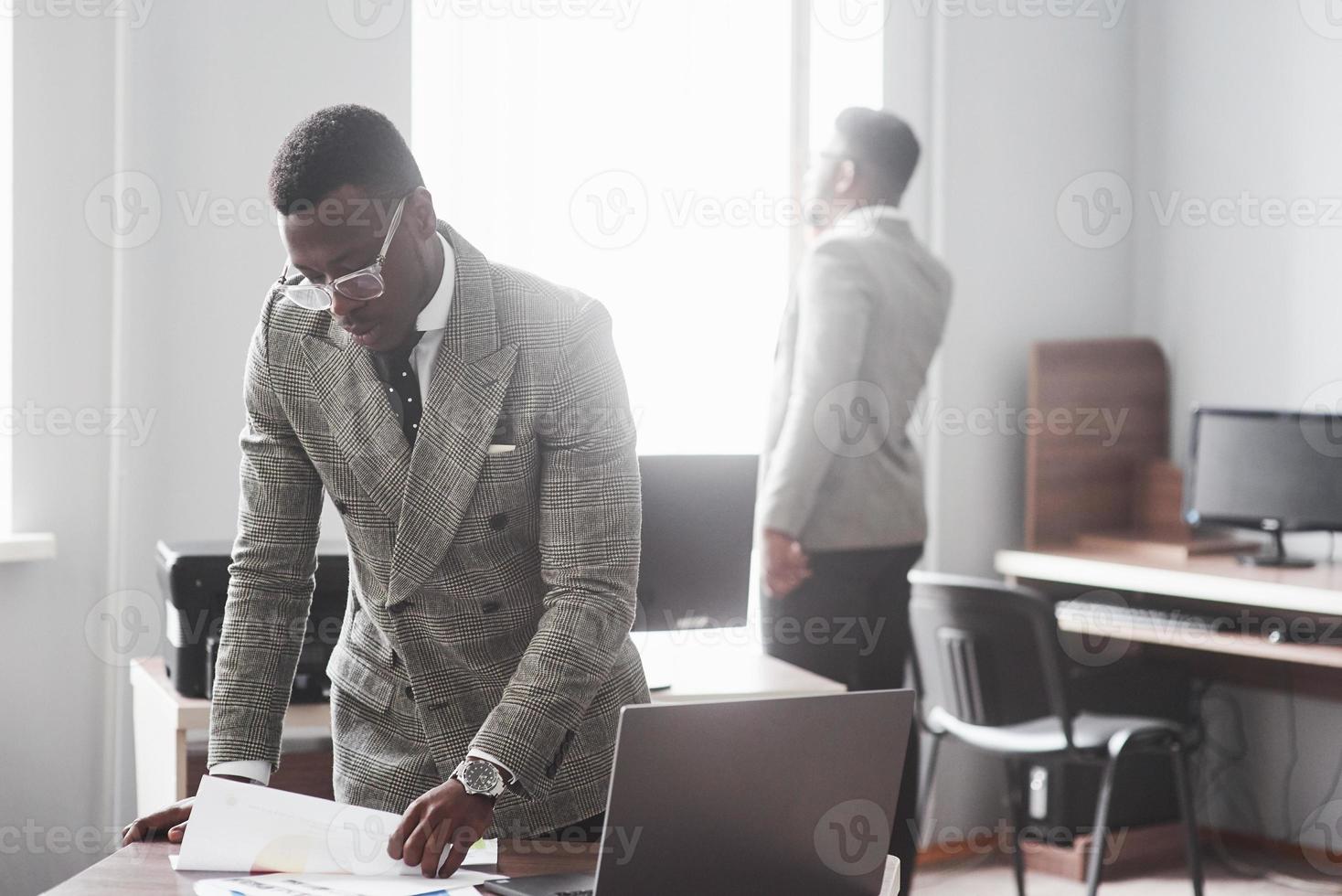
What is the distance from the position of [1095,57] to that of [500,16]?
78.8 inches

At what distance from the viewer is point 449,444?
1636 mm

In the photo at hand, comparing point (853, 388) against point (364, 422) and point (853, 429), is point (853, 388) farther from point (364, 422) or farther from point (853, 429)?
point (364, 422)

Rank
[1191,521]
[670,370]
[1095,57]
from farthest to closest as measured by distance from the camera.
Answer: [1095,57] → [1191,521] → [670,370]

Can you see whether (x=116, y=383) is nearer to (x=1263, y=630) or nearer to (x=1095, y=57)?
(x=1263, y=630)

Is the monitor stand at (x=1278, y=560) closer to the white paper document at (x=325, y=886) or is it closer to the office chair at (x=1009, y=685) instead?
the office chair at (x=1009, y=685)

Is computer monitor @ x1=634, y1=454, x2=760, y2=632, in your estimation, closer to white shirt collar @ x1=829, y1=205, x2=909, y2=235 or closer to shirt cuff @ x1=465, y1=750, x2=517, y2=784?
white shirt collar @ x1=829, y1=205, x2=909, y2=235

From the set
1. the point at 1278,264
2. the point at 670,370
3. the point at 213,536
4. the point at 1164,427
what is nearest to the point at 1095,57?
the point at 1278,264

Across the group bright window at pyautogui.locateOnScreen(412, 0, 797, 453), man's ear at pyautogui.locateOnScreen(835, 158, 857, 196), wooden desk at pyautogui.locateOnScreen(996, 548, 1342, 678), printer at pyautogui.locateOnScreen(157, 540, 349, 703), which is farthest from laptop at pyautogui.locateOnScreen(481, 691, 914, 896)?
wooden desk at pyautogui.locateOnScreen(996, 548, 1342, 678)

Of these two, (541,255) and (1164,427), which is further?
(1164,427)

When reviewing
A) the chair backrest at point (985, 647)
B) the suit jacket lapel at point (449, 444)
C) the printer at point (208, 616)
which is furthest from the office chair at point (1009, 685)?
the suit jacket lapel at point (449, 444)

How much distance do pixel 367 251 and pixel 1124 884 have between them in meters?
3.25

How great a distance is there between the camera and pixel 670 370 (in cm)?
374

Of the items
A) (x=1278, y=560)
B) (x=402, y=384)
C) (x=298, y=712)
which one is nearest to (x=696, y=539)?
(x=298, y=712)

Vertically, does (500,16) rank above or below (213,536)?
above
